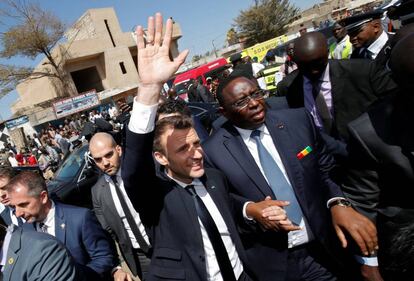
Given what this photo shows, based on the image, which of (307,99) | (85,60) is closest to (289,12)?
(85,60)

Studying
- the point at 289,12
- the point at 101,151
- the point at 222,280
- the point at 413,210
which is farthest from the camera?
the point at 289,12

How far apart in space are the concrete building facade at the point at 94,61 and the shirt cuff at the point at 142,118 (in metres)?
32.2

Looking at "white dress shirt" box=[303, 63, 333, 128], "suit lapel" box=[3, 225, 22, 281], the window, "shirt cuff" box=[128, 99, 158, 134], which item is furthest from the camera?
the window

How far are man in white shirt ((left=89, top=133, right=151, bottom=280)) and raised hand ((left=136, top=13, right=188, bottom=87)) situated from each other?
59.2 inches

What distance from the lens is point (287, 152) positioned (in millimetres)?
2131

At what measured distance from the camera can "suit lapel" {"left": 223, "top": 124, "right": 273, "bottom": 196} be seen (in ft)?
6.91

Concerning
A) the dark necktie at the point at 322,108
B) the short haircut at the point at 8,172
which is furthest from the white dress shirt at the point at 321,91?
the short haircut at the point at 8,172

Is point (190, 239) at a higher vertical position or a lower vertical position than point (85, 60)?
lower

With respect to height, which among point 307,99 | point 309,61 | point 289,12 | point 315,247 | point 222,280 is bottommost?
point 315,247

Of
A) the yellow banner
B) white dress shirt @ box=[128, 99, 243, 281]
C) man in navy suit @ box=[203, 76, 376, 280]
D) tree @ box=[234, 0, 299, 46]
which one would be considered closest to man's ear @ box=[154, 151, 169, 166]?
white dress shirt @ box=[128, 99, 243, 281]

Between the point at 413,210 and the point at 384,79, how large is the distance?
188 centimetres

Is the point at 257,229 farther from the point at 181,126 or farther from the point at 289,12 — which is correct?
the point at 289,12

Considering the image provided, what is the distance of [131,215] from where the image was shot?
2750 mm

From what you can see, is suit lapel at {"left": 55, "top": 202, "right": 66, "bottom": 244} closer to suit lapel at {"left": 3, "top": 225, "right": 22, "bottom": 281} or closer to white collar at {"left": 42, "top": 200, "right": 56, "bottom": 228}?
white collar at {"left": 42, "top": 200, "right": 56, "bottom": 228}
